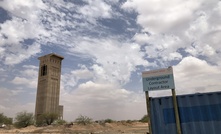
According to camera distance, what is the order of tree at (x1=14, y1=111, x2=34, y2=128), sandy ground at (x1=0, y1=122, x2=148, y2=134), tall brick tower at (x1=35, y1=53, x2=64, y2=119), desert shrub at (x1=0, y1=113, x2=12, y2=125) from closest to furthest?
1. sandy ground at (x1=0, y1=122, x2=148, y2=134)
2. tree at (x1=14, y1=111, x2=34, y2=128)
3. desert shrub at (x1=0, y1=113, x2=12, y2=125)
4. tall brick tower at (x1=35, y1=53, x2=64, y2=119)

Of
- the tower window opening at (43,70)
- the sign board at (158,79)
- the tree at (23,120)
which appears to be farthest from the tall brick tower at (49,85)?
the sign board at (158,79)

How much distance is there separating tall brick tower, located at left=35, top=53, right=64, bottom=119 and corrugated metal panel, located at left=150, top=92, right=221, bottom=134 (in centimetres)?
11430

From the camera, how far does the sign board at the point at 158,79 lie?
827 centimetres

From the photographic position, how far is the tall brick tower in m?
118

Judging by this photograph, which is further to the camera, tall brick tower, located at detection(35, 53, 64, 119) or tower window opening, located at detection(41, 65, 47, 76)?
tower window opening, located at detection(41, 65, 47, 76)

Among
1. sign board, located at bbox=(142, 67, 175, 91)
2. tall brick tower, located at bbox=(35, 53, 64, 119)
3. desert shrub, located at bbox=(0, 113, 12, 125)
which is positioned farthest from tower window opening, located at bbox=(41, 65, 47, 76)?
sign board, located at bbox=(142, 67, 175, 91)

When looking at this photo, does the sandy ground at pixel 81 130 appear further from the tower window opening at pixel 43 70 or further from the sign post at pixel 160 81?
the tower window opening at pixel 43 70

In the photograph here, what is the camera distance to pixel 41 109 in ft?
384

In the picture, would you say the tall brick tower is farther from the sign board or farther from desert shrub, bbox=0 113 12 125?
the sign board

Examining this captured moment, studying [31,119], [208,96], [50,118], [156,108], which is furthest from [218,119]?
[50,118]

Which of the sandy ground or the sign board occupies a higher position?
the sign board

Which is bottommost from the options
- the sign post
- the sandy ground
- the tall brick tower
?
the sandy ground

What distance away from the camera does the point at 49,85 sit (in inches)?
4724

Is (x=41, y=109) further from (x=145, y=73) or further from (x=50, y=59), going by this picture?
(x=145, y=73)
